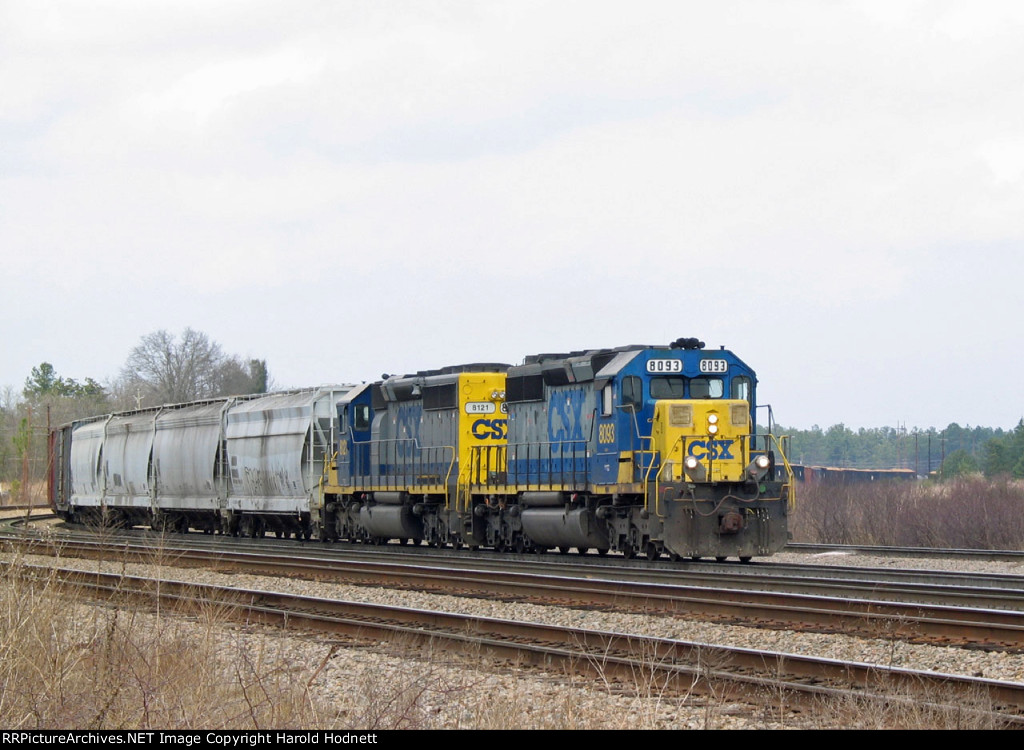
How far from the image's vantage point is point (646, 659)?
931cm

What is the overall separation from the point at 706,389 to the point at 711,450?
1.37 metres

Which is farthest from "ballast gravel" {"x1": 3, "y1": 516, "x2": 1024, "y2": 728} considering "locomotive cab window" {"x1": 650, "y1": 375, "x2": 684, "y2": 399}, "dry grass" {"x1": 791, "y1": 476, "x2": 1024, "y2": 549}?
"dry grass" {"x1": 791, "y1": 476, "x2": 1024, "y2": 549}

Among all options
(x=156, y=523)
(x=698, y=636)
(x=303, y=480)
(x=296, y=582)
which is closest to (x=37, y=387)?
(x=156, y=523)

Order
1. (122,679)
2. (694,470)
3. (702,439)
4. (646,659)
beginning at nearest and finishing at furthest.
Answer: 1. (122,679)
2. (646,659)
3. (694,470)
4. (702,439)

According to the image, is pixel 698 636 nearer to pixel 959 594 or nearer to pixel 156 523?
pixel 959 594

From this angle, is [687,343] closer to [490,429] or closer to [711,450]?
[711,450]

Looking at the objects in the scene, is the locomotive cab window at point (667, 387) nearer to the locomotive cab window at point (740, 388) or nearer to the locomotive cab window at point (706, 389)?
the locomotive cab window at point (706, 389)

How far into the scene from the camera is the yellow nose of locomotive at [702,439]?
1831 centimetres

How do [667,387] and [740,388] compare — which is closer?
[667,387]

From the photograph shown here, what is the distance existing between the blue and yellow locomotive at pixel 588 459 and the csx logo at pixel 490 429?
0.03 metres

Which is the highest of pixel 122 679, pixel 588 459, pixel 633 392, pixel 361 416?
pixel 633 392

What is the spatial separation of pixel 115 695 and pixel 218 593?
7466mm

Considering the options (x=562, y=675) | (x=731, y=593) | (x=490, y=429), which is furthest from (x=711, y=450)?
(x=562, y=675)
